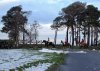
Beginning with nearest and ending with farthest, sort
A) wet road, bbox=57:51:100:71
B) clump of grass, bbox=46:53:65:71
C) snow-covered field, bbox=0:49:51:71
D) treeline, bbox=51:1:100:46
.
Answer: snow-covered field, bbox=0:49:51:71 → clump of grass, bbox=46:53:65:71 → wet road, bbox=57:51:100:71 → treeline, bbox=51:1:100:46

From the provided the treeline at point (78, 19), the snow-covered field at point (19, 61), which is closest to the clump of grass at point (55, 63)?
the snow-covered field at point (19, 61)

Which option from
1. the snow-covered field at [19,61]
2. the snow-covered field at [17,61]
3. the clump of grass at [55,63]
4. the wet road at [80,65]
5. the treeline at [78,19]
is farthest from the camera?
the treeline at [78,19]

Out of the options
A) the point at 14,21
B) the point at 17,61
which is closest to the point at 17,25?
the point at 14,21

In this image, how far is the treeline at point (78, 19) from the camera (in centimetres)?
9012

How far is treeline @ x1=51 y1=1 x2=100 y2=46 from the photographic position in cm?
9012

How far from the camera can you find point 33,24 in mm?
99062

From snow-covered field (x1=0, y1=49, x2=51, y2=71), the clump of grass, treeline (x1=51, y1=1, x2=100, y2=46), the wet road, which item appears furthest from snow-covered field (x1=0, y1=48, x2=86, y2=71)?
treeline (x1=51, y1=1, x2=100, y2=46)

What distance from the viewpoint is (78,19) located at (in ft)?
297

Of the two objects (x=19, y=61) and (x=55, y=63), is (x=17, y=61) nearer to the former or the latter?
(x=19, y=61)

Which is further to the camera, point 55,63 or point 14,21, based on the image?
point 14,21

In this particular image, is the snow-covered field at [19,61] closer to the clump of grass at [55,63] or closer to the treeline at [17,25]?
the clump of grass at [55,63]

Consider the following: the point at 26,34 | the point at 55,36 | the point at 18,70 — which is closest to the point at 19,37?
the point at 26,34

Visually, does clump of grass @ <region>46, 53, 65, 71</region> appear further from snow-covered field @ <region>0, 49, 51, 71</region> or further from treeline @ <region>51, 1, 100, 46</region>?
treeline @ <region>51, 1, 100, 46</region>

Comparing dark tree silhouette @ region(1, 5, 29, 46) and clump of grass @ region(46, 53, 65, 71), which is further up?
dark tree silhouette @ region(1, 5, 29, 46)
